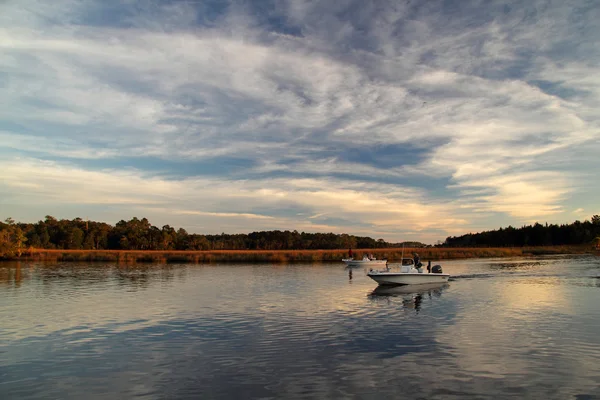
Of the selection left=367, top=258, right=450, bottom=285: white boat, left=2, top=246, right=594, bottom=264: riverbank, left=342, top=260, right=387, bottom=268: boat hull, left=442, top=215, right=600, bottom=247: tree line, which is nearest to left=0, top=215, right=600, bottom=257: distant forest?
left=442, top=215, right=600, bottom=247: tree line

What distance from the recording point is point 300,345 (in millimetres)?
18406

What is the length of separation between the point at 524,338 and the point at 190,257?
79.0 meters

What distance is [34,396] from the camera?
12773 millimetres

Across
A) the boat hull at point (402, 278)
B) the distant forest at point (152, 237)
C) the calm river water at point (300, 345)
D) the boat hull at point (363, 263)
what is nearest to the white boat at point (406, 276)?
the boat hull at point (402, 278)

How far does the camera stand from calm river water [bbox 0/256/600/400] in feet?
43.8

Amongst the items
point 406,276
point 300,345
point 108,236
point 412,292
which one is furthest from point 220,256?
point 108,236

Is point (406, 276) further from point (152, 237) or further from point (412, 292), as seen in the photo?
point (152, 237)

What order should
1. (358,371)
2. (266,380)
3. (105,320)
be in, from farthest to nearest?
(105,320) → (358,371) → (266,380)

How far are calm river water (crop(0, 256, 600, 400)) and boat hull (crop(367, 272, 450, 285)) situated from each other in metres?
4.27

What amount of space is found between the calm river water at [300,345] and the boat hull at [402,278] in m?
4.27

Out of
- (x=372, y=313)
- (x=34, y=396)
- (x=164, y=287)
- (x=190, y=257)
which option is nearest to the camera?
(x=34, y=396)

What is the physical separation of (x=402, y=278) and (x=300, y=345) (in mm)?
23553

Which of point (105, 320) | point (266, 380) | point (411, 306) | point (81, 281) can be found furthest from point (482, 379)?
point (81, 281)

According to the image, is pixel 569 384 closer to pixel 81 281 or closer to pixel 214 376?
pixel 214 376
